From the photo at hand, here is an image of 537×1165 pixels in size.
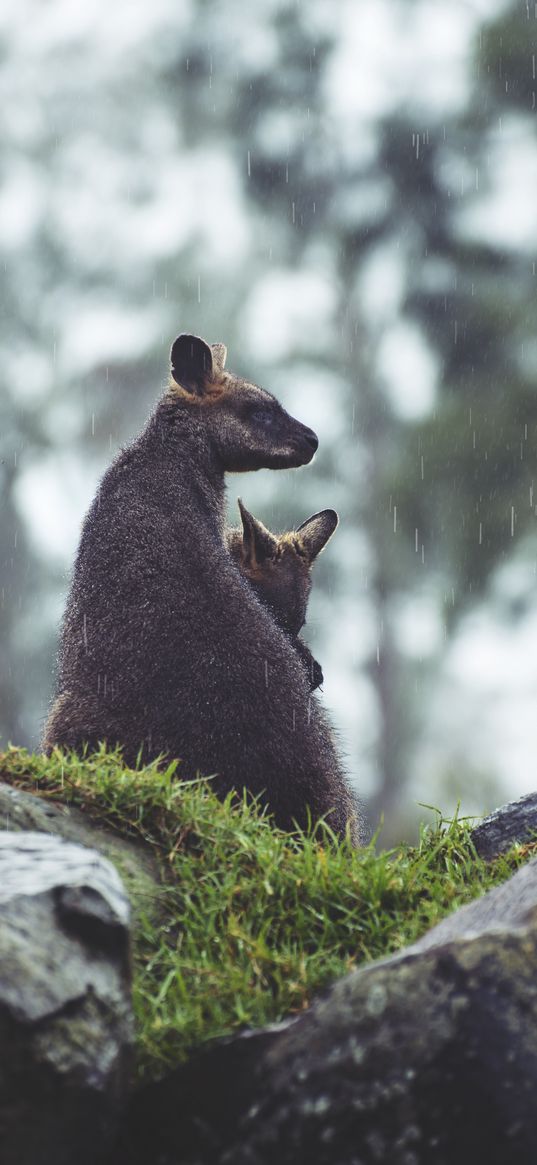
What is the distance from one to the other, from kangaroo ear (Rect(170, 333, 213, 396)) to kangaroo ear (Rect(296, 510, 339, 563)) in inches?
42.0

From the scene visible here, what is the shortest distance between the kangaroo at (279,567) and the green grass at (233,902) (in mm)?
1870

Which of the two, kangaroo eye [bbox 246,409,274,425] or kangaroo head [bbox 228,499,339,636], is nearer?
kangaroo head [bbox 228,499,339,636]

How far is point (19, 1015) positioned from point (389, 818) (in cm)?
1482

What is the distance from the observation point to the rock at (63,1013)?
9.33 ft

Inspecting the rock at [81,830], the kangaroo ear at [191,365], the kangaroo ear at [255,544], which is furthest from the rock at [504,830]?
the kangaroo ear at [191,365]

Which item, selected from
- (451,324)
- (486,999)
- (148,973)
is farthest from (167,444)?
(451,324)

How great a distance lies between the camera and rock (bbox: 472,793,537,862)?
17.4ft

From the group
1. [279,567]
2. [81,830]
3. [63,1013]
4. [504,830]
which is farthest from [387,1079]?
[279,567]

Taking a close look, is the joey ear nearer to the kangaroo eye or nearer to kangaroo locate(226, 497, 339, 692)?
the kangaroo eye

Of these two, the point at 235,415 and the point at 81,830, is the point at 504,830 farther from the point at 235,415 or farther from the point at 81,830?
the point at 235,415

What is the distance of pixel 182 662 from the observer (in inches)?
230

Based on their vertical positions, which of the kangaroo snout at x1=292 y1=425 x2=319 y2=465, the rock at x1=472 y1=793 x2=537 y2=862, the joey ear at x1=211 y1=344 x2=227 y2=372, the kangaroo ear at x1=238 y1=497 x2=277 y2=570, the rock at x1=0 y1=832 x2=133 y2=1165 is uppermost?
the joey ear at x1=211 y1=344 x2=227 y2=372

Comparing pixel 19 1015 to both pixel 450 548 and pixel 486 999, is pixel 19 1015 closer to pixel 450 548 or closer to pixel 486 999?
pixel 486 999

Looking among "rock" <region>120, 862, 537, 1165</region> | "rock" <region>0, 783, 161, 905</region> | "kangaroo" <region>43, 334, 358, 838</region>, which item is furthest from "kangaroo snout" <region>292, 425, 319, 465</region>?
"rock" <region>120, 862, 537, 1165</region>
